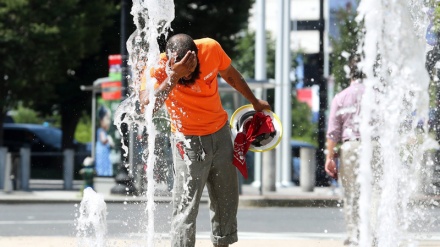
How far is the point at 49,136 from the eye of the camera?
3559 cm

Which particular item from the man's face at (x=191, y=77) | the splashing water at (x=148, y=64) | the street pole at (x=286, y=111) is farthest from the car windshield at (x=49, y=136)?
the man's face at (x=191, y=77)

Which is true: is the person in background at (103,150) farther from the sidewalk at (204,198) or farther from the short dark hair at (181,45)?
the short dark hair at (181,45)

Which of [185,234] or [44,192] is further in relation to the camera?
[44,192]

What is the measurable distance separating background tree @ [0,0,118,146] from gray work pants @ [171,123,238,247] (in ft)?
68.0

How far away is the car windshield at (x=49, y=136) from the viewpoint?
116ft

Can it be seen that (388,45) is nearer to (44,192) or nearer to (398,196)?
(398,196)

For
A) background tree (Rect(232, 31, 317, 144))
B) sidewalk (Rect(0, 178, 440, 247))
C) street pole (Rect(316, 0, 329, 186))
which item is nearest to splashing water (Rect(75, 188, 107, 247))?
sidewalk (Rect(0, 178, 440, 247))

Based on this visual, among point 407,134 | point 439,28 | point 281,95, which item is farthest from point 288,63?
point 407,134

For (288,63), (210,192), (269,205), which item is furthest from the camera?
(288,63)

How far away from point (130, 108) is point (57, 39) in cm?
2065

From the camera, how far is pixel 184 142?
7484 mm

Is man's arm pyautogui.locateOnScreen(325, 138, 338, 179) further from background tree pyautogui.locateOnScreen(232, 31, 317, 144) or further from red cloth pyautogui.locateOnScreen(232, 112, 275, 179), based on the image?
background tree pyautogui.locateOnScreen(232, 31, 317, 144)

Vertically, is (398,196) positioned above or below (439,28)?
below

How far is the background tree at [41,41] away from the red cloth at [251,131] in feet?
66.7
